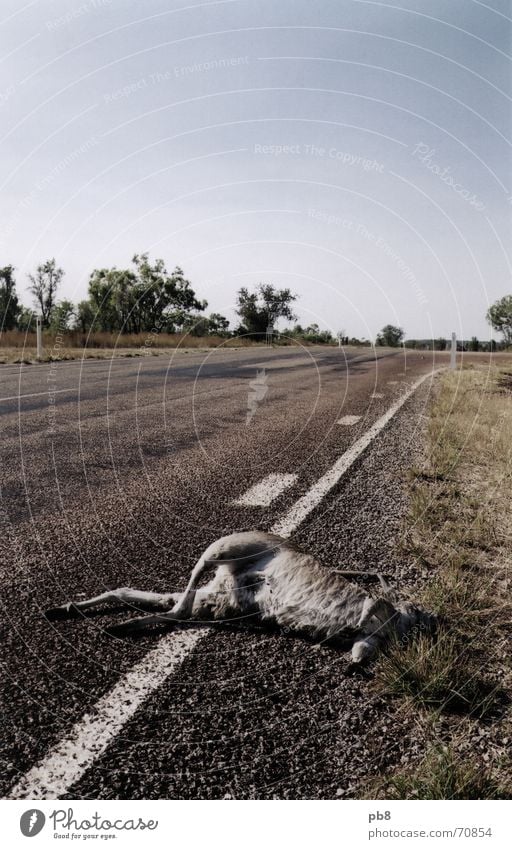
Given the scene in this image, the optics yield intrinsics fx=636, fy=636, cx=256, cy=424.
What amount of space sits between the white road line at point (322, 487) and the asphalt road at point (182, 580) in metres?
0.08

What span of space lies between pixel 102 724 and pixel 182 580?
1.04m

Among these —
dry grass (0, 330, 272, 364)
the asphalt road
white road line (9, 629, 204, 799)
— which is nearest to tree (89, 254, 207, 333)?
the asphalt road

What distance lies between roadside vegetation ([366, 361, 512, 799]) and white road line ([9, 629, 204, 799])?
28.5 inches

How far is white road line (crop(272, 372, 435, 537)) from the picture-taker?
3711 mm

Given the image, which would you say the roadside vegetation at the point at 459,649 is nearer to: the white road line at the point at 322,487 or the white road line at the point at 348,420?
the white road line at the point at 322,487

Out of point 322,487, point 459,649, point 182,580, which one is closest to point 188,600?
point 182,580

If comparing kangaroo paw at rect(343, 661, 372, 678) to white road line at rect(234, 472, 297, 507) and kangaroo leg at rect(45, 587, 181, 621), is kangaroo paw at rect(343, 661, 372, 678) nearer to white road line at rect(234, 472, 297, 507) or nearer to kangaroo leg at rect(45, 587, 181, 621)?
kangaroo leg at rect(45, 587, 181, 621)

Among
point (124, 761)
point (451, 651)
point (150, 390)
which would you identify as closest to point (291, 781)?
point (124, 761)

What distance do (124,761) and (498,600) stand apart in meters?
1.79

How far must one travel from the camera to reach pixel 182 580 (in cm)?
290

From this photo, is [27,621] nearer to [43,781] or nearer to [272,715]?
[43,781]

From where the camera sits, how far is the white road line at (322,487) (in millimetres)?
3711
